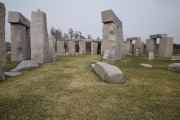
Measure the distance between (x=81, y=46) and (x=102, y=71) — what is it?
13.4 meters

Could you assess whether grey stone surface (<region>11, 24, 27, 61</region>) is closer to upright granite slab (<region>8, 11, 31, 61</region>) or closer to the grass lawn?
upright granite slab (<region>8, 11, 31, 61</region>)

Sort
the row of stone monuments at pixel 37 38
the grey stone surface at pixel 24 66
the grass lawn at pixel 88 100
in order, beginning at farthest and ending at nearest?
the row of stone monuments at pixel 37 38 → the grey stone surface at pixel 24 66 → the grass lawn at pixel 88 100

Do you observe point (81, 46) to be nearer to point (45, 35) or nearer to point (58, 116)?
point (45, 35)

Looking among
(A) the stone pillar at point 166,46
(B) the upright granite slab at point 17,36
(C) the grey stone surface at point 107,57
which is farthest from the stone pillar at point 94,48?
(B) the upright granite slab at point 17,36

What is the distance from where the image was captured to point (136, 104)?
266 centimetres

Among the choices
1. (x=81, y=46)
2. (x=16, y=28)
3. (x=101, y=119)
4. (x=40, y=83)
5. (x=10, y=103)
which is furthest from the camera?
(x=81, y=46)

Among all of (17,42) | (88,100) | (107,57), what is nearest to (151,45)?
(107,57)

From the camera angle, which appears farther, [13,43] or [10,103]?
[13,43]

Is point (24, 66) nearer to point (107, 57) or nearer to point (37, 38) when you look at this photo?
point (37, 38)

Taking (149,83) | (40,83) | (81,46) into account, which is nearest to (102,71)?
(149,83)

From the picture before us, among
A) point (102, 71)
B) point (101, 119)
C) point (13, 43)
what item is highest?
point (13, 43)

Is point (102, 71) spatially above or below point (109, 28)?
below

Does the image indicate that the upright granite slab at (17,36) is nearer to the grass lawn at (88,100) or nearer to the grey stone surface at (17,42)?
the grey stone surface at (17,42)

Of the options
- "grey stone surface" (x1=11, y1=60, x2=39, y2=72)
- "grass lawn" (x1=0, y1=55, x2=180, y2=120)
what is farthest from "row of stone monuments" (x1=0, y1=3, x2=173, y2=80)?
"grass lawn" (x1=0, y1=55, x2=180, y2=120)
